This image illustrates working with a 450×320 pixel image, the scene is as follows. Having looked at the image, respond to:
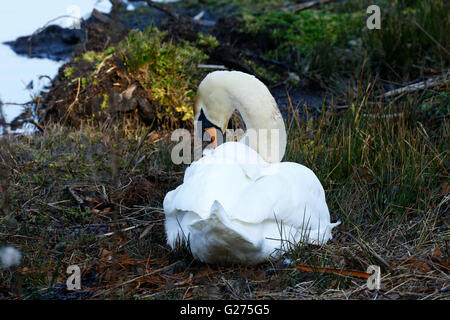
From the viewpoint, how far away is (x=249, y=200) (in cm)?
323

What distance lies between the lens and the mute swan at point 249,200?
3148mm

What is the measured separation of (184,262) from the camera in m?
3.49

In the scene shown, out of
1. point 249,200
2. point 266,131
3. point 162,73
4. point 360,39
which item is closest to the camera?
point 249,200

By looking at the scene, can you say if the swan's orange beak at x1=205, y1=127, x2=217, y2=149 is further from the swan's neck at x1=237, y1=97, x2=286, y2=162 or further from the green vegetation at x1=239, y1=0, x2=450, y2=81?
the green vegetation at x1=239, y1=0, x2=450, y2=81

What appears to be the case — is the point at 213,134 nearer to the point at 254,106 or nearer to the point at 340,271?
the point at 254,106

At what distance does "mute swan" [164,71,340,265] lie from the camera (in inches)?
124

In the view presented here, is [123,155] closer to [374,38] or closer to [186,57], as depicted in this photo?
[186,57]

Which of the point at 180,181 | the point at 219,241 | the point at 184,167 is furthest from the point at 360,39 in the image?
the point at 219,241

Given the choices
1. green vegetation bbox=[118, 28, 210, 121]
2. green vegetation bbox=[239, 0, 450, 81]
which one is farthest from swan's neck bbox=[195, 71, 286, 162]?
green vegetation bbox=[239, 0, 450, 81]

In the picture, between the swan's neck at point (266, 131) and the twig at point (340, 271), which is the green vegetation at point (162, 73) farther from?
the twig at point (340, 271)

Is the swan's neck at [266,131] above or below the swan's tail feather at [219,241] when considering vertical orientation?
above

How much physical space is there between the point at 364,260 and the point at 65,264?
68.6 inches

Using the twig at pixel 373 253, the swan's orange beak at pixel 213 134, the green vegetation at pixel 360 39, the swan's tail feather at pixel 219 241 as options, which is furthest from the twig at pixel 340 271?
the green vegetation at pixel 360 39

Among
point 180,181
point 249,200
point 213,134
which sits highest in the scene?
point 213,134
